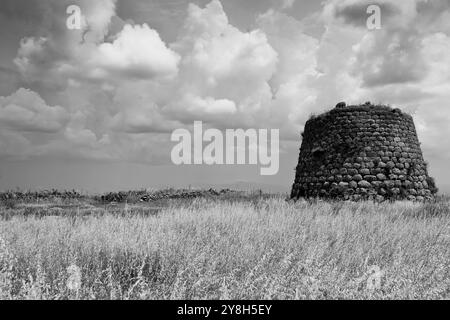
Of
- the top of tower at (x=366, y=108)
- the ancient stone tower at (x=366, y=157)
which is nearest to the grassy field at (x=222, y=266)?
the ancient stone tower at (x=366, y=157)

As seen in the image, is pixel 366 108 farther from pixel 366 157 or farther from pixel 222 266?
pixel 222 266

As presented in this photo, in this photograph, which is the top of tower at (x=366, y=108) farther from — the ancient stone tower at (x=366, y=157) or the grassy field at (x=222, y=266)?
the grassy field at (x=222, y=266)

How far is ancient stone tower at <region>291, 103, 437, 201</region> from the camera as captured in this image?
54.5 ft

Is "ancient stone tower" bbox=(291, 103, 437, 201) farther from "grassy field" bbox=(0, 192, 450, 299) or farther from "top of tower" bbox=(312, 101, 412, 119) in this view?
"grassy field" bbox=(0, 192, 450, 299)

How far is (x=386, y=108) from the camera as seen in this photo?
57.8ft

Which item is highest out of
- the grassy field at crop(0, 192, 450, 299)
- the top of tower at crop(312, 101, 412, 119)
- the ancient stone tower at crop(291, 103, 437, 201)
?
the top of tower at crop(312, 101, 412, 119)

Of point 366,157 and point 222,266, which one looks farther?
point 366,157

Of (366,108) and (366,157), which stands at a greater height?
(366,108)

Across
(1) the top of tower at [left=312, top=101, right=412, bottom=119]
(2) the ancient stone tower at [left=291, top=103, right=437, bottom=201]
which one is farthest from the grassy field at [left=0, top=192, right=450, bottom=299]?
(1) the top of tower at [left=312, top=101, right=412, bottom=119]

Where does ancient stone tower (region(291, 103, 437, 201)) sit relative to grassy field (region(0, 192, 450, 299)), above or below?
above

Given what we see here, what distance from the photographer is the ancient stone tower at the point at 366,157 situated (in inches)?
655

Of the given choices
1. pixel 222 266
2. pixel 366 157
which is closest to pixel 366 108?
pixel 366 157

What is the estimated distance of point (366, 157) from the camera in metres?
16.8
